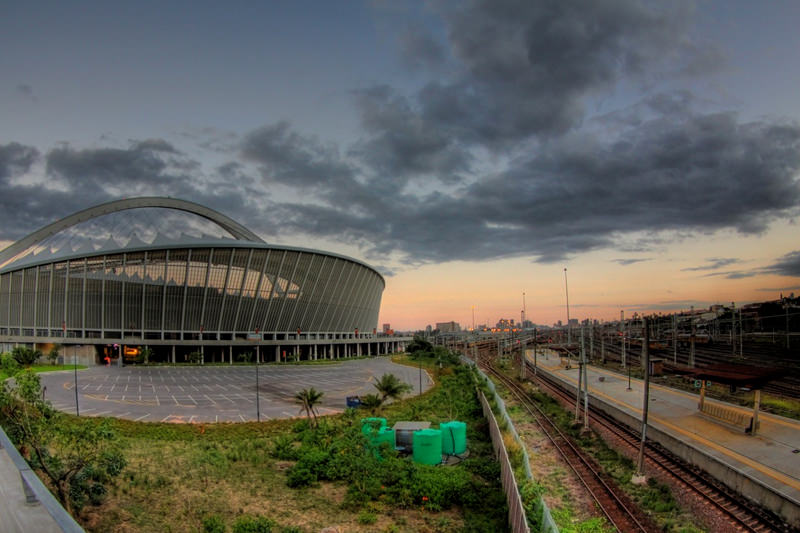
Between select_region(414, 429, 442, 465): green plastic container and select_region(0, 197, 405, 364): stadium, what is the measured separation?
197 feet

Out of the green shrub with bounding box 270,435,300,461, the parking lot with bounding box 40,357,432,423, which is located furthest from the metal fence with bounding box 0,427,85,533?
the parking lot with bounding box 40,357,432,423

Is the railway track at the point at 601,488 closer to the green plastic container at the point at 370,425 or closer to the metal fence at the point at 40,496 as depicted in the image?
the green plastic container at the point at 370,425

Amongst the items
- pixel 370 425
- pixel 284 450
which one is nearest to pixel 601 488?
pixel 370 425

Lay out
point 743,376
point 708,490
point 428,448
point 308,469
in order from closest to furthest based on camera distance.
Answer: point 708,490
point 308,469
point 428,448
point 743,376

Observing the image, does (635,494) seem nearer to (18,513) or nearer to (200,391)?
(18,513)

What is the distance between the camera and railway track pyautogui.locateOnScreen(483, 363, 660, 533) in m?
16.7

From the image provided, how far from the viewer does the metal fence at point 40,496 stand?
14.0 feet

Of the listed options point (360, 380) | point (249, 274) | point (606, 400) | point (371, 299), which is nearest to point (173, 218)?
point (249, 274)

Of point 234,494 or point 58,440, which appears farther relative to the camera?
point 234,494

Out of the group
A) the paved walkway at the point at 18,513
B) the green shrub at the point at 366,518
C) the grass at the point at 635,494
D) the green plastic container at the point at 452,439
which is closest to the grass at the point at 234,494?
the green shrub at the point at 366,518

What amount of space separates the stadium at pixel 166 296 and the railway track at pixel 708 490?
6459 centimetres

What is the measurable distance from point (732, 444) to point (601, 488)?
8507 millimetres

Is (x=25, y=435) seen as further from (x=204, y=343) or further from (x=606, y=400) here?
(x=204, y=343)

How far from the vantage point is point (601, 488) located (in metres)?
20.1
